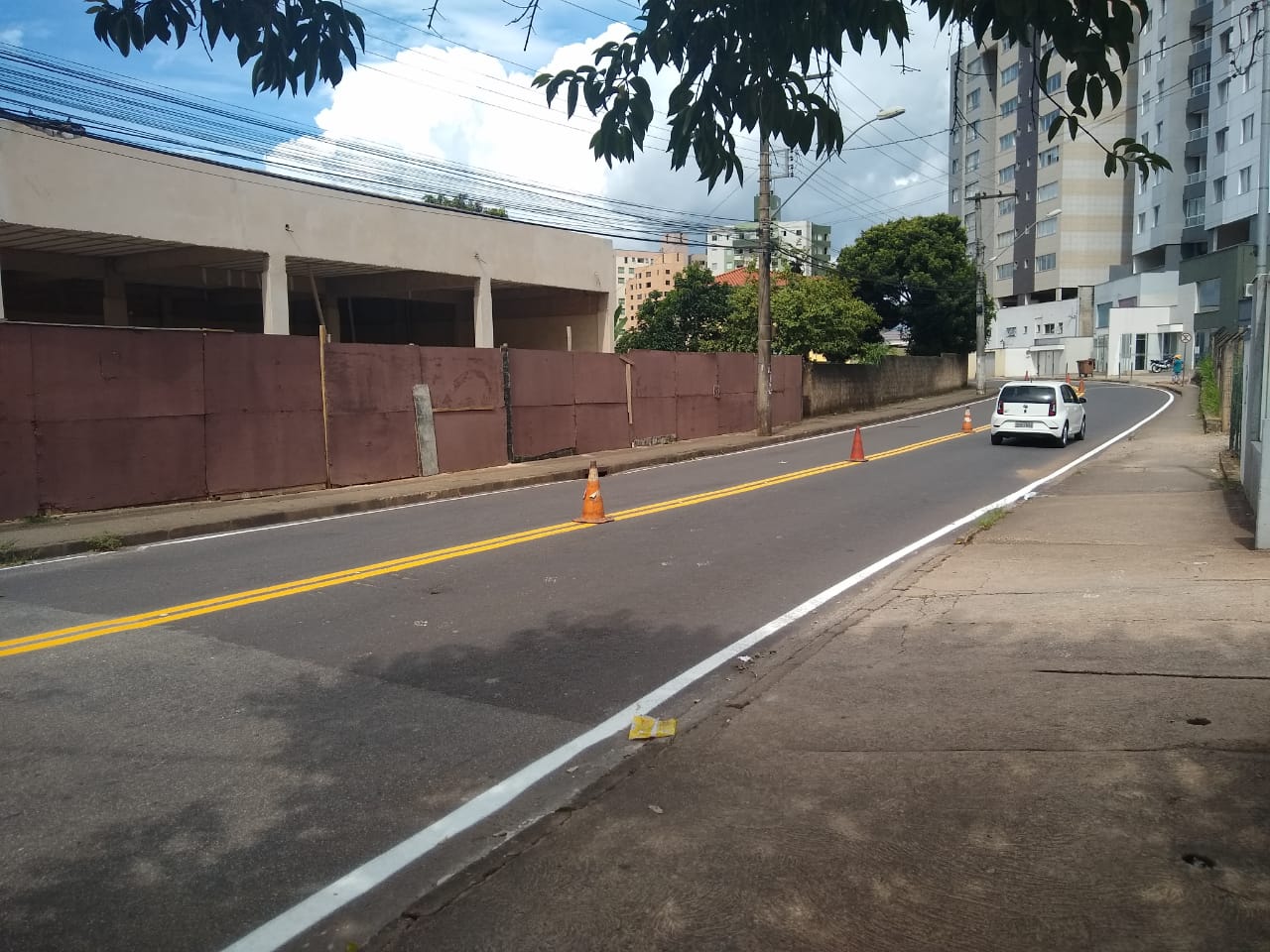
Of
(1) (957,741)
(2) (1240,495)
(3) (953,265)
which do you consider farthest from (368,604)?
(3) (953,265)

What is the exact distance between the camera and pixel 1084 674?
19.0 feet

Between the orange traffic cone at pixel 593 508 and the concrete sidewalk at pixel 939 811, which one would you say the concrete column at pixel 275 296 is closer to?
the orange traffic cone at pixel 593 508

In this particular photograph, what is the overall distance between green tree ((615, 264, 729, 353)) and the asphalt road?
31.6m

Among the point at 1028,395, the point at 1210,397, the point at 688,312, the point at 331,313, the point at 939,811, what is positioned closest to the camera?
the point at 939,811

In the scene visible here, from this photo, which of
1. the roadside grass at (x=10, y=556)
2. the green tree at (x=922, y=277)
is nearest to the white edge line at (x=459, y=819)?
the roadside grass at (x=10, y=556)

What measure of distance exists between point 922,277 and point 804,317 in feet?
52.4

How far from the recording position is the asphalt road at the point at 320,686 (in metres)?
3.73

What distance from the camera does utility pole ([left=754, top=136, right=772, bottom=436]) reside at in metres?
26.7

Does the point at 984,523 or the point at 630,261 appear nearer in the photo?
the point at 984,523

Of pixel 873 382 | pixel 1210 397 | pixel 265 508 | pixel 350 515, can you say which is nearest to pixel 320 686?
pixel 350 515

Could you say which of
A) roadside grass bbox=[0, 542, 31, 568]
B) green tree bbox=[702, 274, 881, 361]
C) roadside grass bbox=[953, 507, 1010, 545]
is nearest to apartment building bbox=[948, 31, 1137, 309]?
green tree bbox=[702, 274, 881, 361]

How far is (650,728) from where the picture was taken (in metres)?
5.20

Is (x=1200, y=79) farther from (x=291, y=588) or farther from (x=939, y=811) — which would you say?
(x=939, y=811)

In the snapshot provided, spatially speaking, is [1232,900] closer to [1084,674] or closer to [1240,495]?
[1084,674]
